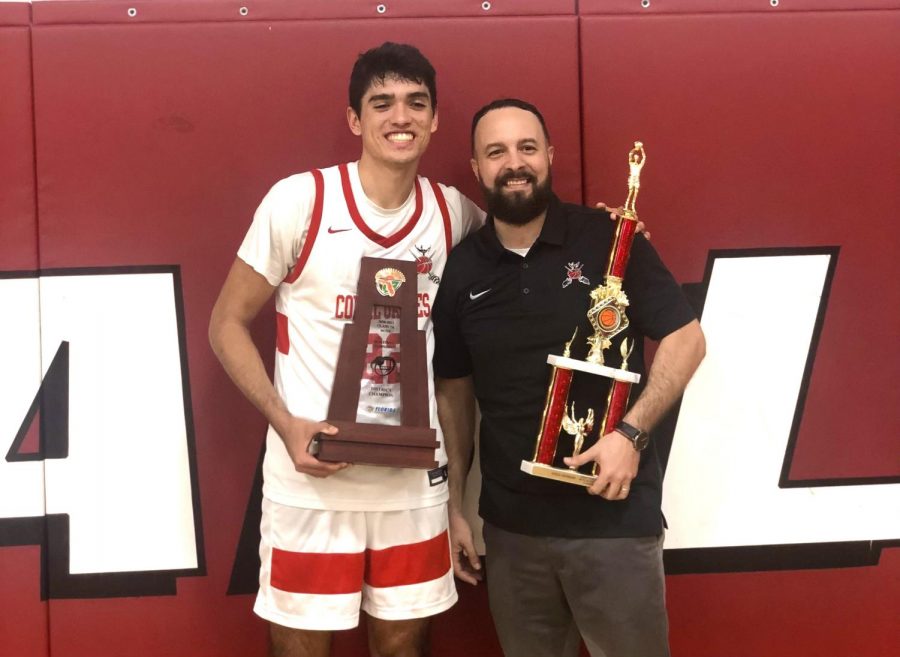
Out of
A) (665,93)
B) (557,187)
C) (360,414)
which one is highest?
(665,93)

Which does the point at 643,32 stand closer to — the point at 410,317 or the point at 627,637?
the point at 410,317

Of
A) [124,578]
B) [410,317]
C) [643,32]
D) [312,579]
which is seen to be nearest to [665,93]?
[643,32]

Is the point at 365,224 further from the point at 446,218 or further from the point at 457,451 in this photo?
the point at 457,451

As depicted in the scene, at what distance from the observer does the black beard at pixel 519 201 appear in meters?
1.61

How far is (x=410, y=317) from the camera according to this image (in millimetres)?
1625

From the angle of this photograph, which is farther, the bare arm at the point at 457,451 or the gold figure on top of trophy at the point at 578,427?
the bare arm at the point at 457,451

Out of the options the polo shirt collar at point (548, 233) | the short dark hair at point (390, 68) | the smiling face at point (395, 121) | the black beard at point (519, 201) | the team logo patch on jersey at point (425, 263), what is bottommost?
the team logo patch on jersey at point (425, 263)

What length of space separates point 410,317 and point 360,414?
22 cm

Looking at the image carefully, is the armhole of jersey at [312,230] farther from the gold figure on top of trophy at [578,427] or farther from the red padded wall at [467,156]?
the gold figure on top of trophy at [578,427]

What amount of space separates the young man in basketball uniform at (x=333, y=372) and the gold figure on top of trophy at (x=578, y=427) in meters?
0.31

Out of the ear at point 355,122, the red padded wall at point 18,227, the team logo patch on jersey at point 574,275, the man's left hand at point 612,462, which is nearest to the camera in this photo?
the man's left hand at point 612,462

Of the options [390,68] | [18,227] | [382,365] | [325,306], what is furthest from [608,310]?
[18,227]

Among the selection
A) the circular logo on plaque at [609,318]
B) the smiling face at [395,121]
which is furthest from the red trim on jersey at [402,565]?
the smiling face at [395,121]

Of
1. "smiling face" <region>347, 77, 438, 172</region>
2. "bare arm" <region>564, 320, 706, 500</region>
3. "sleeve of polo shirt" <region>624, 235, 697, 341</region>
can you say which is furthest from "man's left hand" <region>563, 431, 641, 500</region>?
"smiling face" <region>347, 77, 438, 172</region>
